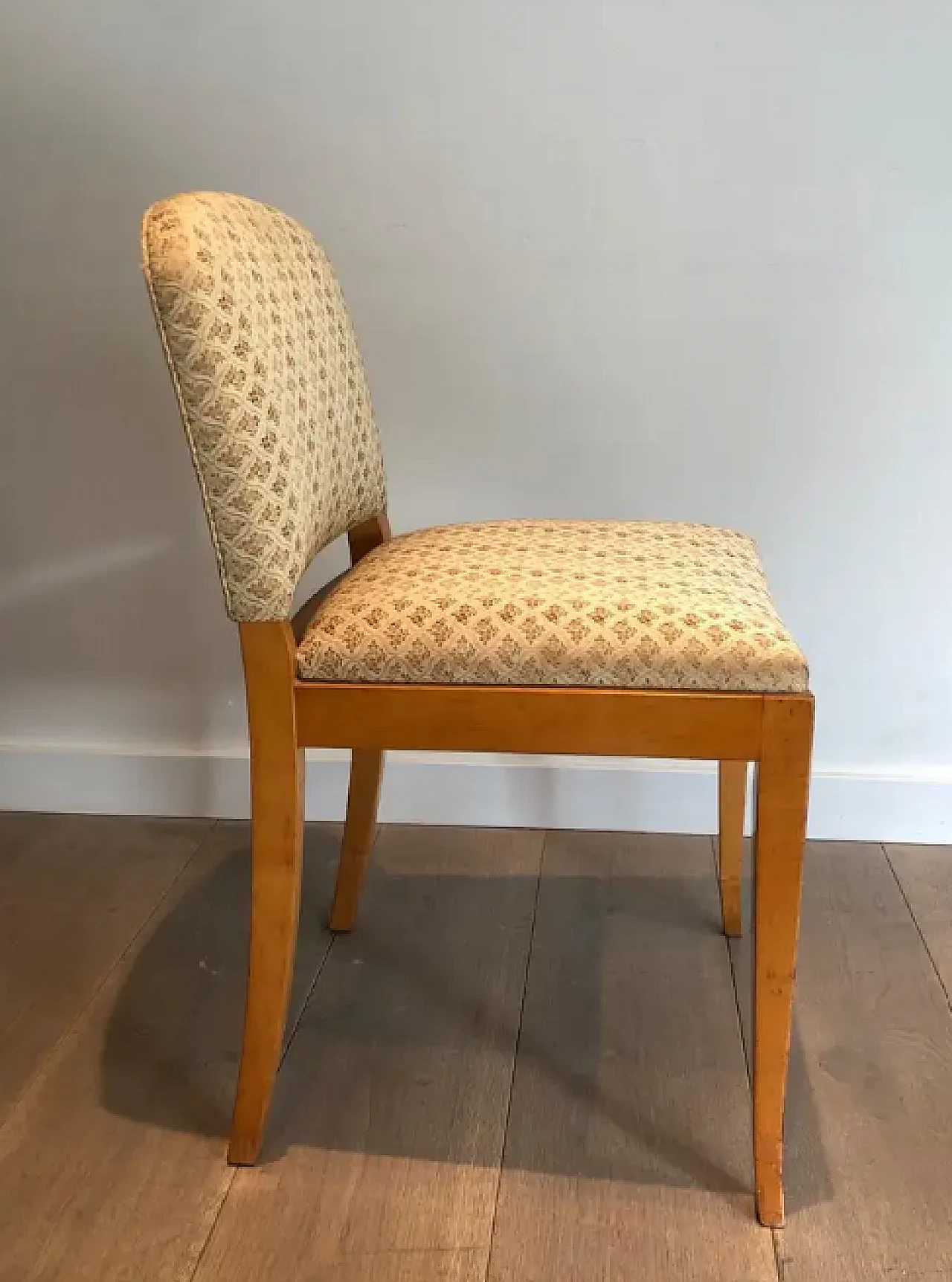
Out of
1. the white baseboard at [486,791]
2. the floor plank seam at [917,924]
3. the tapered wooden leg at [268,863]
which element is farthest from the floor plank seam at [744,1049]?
the tapered wooden leg at [268,863]

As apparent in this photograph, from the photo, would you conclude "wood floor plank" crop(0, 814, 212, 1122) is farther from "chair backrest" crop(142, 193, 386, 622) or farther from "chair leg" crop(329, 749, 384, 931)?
"chair backrest" crop(142, 193, 386, 622)

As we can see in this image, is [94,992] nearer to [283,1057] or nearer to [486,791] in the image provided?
[283,1057]

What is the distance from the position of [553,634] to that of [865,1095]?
1.93 feet

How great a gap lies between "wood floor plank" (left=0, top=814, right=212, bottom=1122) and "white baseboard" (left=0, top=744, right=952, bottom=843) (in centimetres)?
4

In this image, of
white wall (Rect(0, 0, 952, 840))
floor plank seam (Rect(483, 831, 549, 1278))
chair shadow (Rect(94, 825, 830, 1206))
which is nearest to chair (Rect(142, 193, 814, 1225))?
chair shadow (Rect(94, 825, 830, 1206))

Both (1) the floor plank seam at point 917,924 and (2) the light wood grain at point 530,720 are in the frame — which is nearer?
Result: (2) the light wood grain at point 530,720

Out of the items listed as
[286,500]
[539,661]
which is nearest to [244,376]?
A: [286,500]

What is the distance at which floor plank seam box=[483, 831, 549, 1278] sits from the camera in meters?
1.00

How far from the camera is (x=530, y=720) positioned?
99cm

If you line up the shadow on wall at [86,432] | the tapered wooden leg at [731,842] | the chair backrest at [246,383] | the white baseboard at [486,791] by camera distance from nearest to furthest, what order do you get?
the chair backrest at [246,383] → the tapered wooden leg at [731,842] → the shadow on wall at [86,432] → the white baseboard at [486,791]

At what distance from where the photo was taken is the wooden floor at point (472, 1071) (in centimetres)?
100

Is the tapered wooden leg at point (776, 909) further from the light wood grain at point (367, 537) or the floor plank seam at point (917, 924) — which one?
the light wood grain at point (367, 537)

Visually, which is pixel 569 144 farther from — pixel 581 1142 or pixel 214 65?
pixel 581 1142

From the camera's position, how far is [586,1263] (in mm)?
973
